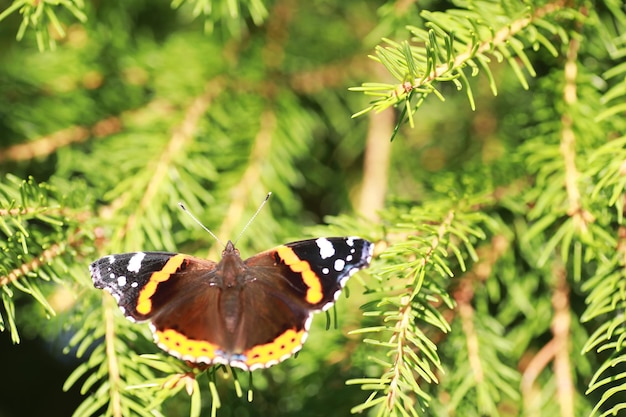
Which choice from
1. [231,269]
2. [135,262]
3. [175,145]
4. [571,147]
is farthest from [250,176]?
[571,147]

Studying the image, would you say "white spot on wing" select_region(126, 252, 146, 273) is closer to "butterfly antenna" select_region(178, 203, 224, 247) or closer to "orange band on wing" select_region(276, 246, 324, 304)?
"butterfly antenna" select_region(178, 203, 224, 247)

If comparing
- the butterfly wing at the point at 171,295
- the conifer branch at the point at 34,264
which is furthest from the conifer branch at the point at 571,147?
the conifer branch at the point at 34,264

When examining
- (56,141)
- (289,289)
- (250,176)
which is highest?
(56,141)

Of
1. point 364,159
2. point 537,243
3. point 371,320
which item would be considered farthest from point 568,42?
point 364,159

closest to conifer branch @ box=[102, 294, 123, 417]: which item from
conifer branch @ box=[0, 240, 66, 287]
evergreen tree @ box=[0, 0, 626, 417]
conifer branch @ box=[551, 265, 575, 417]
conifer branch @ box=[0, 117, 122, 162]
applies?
evergreen tree @ box=[0, 0, 626, 417]

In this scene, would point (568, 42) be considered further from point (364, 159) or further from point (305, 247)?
point (364, 159)

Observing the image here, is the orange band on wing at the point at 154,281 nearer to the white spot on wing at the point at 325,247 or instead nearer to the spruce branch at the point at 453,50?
the white spot on wing at the point at 325,247

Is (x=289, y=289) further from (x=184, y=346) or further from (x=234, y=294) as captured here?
(x=184, y=346)
